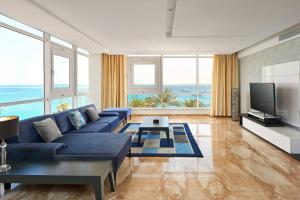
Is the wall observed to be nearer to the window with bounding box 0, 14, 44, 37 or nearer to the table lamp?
the table lamp

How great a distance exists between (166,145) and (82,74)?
4.82 m

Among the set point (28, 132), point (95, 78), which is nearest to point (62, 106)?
point (95, 78)

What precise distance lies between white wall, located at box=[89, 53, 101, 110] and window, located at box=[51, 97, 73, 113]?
1.79 meters

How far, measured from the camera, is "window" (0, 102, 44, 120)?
13.3ft

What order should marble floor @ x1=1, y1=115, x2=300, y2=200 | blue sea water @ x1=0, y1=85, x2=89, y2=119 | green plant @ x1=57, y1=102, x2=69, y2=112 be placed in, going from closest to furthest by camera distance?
marble floor @ x1=1, y1=115, x2=300, y2=200
blue sea water @ x1=0, y1=85, x2=89, y2=119
green plant @ x1=57, y1=102, x2=69, y2=112

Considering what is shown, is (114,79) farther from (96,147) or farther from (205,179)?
(205,179)

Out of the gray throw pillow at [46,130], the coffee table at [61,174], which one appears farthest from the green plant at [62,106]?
the coffee table at [61,174]

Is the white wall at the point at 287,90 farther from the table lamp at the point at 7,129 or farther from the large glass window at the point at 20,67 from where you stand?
the large glass window at the point at 20,67

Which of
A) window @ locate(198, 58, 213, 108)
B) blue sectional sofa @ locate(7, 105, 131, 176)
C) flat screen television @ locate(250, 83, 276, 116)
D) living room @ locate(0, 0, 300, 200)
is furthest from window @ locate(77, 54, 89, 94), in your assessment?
flat screen television @ locate(250, 83, 276, 116)

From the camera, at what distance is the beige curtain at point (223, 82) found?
8.21 m

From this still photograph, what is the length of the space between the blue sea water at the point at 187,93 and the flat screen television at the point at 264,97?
9.32 ft

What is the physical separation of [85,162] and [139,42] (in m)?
4.31

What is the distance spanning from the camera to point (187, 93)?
29.5 feet

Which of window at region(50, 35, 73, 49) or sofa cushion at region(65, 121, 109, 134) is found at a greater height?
window at region(50, 35, 73, 49)
